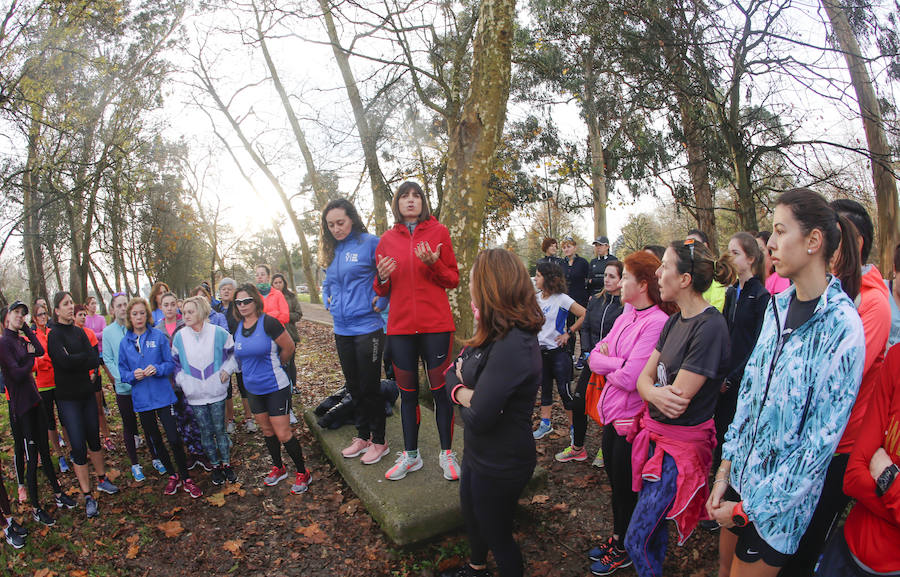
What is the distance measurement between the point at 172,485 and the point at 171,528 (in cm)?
71

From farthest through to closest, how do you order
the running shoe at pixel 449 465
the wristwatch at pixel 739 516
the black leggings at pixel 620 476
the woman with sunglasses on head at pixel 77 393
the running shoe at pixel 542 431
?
the running shoe at pixel 542 431
the woman with sunglasses on head at pixel 77 393
the running shoe at pixel 449 465
the black leggings at pixel 620 476
the wristwatch at pixel 739 516

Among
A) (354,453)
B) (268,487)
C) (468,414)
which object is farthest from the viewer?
(268,487)

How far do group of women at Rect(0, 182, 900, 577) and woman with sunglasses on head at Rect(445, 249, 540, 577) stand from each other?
1 centimetres

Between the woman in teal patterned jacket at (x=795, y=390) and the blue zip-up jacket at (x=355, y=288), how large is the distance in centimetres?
274

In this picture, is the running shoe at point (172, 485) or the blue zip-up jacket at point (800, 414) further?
the running shoe at point (172, 485)

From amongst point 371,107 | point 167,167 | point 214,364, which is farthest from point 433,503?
point 167,167

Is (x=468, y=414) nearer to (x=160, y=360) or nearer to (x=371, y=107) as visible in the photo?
(x=160, y=360)

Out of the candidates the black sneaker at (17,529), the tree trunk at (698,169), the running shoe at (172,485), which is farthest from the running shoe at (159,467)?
the tree trunk at (698,169)

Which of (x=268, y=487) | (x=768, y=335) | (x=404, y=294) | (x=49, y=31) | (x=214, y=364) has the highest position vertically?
(x=49, y=31)

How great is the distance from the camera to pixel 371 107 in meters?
10.9

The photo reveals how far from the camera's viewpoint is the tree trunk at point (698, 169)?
976 centimetres

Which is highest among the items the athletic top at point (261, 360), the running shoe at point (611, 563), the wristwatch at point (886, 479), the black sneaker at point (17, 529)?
the athletic top at point (261, 360)

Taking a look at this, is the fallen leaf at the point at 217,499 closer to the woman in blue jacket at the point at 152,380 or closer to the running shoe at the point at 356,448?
the woman in blue jacket at the point at 152,380

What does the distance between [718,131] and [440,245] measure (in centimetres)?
899
